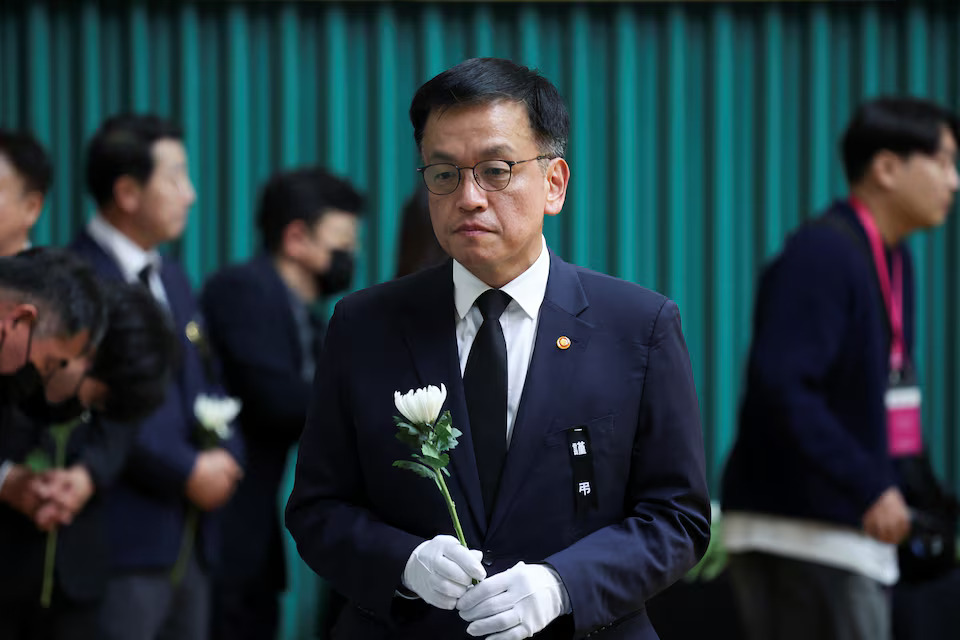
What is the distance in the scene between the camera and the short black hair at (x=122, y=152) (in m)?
3.43

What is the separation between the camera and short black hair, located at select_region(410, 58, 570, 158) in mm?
1520

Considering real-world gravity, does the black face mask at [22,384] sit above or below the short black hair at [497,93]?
below

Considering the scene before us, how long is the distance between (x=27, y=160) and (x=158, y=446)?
0.90m

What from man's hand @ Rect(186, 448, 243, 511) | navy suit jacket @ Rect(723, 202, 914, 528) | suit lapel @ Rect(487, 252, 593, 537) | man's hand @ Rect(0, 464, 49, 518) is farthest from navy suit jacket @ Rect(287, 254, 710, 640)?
man's hand @ Rect(186, 448, 243, 511)

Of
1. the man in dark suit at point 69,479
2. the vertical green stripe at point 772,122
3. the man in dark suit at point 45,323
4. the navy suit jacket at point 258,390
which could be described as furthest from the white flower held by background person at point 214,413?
the vertical green stripe at point 772,122

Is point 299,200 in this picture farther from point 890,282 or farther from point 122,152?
point 890,282

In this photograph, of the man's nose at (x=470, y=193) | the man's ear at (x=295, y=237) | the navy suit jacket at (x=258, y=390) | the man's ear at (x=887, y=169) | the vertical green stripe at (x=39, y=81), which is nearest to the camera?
the man's nose at (x=470, y=193)

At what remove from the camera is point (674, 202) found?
498 centimetres

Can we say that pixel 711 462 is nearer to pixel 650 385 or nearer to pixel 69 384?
pixel 69 384

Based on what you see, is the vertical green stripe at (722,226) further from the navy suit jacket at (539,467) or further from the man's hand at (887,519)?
the navy suit jacket at (539,467)

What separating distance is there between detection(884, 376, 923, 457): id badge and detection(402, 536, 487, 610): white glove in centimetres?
201

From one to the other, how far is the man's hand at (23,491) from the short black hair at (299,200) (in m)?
1.65

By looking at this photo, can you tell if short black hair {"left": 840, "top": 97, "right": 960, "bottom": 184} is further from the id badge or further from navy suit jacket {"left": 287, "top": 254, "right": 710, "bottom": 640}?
navy suit jacket {"left": 287, "top": 254, "right": 710, "bottom": 640}

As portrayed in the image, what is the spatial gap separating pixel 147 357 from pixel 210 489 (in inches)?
34.1
